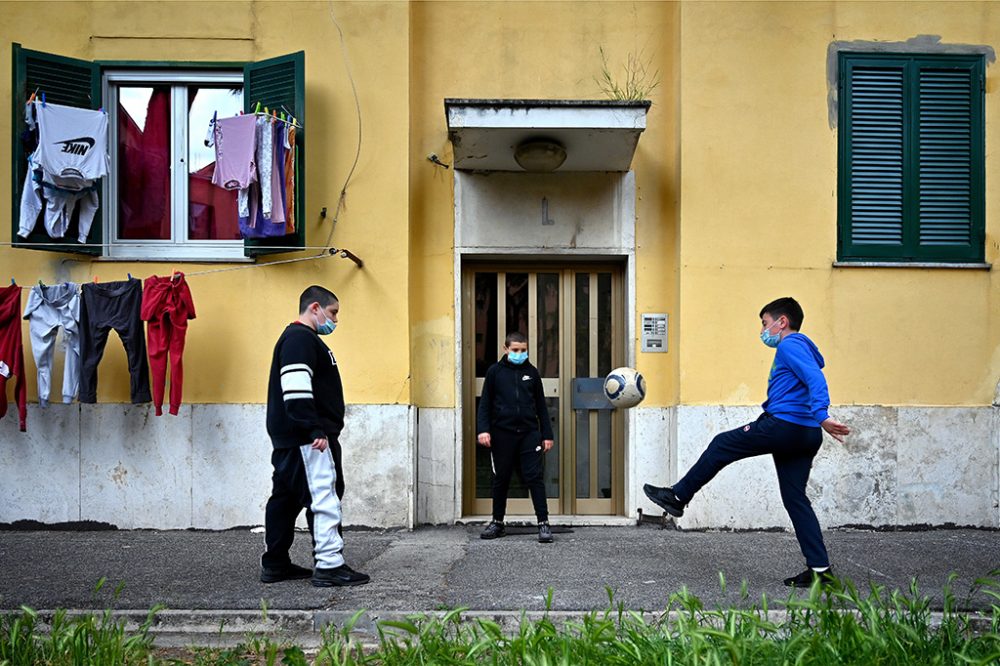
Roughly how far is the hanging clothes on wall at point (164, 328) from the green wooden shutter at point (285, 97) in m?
0.78

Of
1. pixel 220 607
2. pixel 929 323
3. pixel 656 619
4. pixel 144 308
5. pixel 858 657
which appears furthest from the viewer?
pixel 929 323

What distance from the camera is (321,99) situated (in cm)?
937

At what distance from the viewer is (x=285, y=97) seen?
9.12 meters

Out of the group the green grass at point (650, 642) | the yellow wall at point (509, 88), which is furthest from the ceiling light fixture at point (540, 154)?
the green grass at point (650, 642)

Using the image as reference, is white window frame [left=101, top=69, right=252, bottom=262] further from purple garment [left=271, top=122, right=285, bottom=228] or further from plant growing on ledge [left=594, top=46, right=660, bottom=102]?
plant growing on ledge [left=594, top=46, right=660, bottom=102]

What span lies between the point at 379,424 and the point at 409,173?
2.31 meters

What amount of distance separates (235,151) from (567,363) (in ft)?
12.1

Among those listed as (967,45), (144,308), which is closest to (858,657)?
(144,308)

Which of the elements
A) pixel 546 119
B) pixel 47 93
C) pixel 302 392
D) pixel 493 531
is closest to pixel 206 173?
pixel 47 93

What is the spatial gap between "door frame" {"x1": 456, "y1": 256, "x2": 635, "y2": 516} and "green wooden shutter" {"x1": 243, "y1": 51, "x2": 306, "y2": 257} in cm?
174

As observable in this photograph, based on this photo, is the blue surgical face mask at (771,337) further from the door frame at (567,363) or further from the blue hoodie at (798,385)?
the door frame at (567,363)

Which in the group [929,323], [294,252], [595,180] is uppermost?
[595,180]

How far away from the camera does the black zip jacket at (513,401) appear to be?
29.4 feet

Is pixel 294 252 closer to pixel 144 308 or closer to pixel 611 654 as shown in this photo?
pixel 144 308
